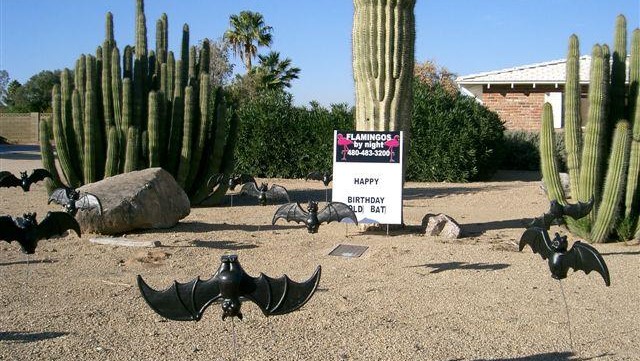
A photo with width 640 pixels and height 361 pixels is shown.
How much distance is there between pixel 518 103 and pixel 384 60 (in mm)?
14690

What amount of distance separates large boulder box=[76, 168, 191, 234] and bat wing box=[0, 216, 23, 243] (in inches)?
136

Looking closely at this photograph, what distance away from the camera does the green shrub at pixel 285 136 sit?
67.9 feet

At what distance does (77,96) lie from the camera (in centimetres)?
1328

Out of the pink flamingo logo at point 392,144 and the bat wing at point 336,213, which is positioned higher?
the pink flamingo logo at point 392,144

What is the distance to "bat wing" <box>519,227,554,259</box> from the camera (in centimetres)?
544

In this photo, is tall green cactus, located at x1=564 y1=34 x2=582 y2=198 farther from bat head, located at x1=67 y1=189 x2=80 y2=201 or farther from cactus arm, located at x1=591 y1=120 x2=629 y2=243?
bat head, located at x1=67 y1=189 x2=80 y2=201

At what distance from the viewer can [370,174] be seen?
10188 millimetres

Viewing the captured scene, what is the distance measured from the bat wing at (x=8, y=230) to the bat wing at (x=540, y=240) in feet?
13.6

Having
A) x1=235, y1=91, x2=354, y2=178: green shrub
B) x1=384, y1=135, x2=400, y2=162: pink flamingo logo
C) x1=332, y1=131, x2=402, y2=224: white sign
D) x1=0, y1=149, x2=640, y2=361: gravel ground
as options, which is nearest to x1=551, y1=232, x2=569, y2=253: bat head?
x1=0, y1=149, x2=640, y2=361: gravel ground

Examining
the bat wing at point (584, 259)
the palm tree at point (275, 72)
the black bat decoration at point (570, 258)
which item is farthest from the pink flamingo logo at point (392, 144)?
the palm tree at point (275, 72)

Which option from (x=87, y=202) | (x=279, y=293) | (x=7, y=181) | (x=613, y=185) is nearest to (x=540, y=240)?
(x=279, y=293)

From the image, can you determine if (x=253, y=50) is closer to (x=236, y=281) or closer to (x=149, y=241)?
(x=149, y=241)

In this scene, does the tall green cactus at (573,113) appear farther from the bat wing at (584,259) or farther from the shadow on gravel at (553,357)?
the shadow on gravel at (553,357)

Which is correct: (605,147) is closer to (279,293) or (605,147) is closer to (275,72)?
(279,293)
